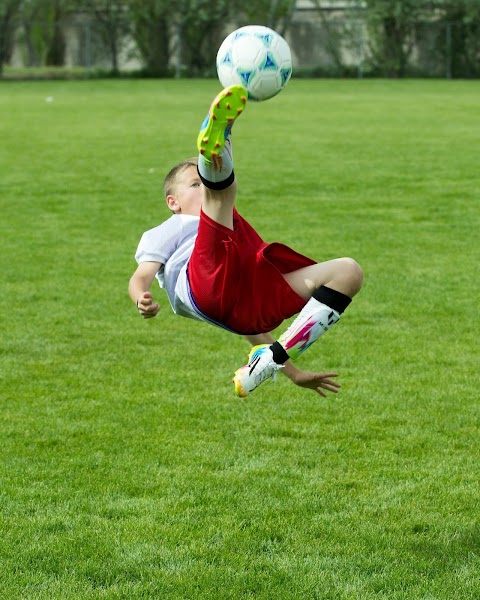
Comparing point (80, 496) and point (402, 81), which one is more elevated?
A: point (80, 496)

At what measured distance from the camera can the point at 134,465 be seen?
630 centimetres

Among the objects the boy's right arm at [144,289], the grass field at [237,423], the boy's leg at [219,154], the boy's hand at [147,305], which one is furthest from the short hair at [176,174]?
the grass field at [237,423]

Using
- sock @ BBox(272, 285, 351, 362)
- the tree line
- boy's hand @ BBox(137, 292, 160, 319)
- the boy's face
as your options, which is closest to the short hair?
the boy's face

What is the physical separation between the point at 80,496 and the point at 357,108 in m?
27.0

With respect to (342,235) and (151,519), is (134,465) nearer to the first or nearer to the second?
(151,519)

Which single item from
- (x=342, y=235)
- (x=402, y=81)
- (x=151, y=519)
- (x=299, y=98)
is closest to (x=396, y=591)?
(x=151, y=519)

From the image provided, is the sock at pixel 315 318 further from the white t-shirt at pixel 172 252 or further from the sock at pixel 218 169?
the sock at pixel 218 169

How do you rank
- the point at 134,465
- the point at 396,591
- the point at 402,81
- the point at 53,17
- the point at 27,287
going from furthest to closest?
the point at 53,17 → the point at 402,81 → the point at 27,287 → the point at 134,465 → the point at 396,591

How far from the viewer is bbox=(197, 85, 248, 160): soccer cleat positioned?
467cm

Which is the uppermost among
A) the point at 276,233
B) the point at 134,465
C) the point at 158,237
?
the point at 158,237

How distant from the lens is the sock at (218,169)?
4.92 m

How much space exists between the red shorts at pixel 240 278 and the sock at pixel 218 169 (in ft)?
0.68

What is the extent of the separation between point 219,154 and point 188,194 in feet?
3.41

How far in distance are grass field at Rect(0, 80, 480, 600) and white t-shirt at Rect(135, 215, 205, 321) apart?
3.63ft
